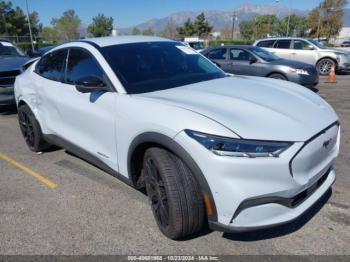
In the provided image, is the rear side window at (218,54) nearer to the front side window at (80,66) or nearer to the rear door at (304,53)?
the rear door at (304,53)

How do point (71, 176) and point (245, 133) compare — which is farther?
point (71, 176)

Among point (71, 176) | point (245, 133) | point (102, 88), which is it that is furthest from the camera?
point (71, 176)

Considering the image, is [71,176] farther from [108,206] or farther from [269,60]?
[269,60]

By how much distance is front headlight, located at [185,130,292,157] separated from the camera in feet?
7.69

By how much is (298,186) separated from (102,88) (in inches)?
78.4

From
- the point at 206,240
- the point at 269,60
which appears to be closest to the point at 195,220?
the point at 206,240

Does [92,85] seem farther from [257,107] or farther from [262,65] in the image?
[262,65]

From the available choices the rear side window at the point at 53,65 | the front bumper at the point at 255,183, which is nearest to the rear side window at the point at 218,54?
the rear side window at the point at 53,65

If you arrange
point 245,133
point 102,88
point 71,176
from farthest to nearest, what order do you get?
point 71,176
point 102,88
point 245,133

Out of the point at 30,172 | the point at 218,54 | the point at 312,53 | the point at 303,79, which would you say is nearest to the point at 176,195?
the point at 30,172

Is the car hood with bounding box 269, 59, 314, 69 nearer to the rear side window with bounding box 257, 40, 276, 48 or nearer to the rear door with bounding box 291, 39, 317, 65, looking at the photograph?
the rear door with bounding box 291, 39, 317, 65

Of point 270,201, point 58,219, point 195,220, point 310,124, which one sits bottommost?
point 58,219

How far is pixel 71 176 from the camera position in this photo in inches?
168

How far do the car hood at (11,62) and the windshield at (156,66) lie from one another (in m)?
4.84
